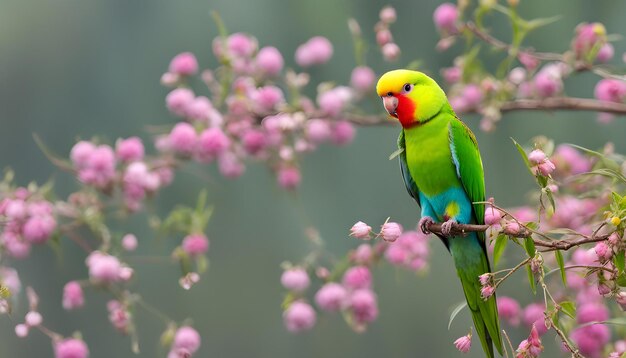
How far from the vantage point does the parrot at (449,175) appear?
2.85 ft

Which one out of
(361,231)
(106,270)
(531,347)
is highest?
(106,270)

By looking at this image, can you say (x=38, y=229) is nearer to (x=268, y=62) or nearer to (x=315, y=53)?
(x=268, y=62)

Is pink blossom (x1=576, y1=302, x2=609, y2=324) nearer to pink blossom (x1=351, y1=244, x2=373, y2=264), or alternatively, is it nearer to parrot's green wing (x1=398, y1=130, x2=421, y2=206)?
pink blossom (x1=351, y1=244, x2=373, y2=264)

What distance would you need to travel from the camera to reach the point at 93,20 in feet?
6.64

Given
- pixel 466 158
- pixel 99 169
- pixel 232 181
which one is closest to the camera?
pixel 466 158

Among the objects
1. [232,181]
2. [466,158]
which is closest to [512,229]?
[466,158]

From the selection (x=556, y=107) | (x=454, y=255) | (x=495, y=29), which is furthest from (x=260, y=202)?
(x=454, y=255)

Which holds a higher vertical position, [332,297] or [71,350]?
[332,297]

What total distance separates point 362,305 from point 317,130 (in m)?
0.33

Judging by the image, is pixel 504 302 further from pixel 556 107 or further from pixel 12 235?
pixel 12 235

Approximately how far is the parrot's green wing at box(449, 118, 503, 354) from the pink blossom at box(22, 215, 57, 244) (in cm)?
68

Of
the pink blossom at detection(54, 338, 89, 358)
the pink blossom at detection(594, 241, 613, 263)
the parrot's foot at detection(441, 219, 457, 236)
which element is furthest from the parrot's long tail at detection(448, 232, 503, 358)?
the pink blossom at detection(54, 338, 89, 358)

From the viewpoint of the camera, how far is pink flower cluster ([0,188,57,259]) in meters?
1.26

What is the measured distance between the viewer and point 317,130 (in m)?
1.43
